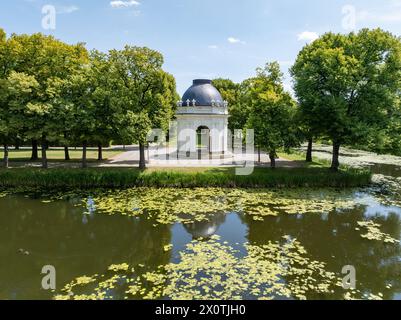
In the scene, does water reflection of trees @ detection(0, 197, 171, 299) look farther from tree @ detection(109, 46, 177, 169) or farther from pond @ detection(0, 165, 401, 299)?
tree @ detection(109, 46, 177, 169)

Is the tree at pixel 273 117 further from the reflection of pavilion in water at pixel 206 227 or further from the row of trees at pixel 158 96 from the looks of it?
the reflection of pavilion in water at pixel 206 227

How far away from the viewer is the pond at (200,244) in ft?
35.7

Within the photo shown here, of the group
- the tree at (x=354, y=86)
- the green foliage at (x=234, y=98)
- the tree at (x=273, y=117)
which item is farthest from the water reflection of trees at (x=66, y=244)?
the green foliage at (x=234, y=98)

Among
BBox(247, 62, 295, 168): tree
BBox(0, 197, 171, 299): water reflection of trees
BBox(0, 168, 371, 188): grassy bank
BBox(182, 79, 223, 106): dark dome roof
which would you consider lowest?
BBox(0, 197, 171, 299): water reflection of trees

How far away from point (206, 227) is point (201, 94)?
93.7 feet

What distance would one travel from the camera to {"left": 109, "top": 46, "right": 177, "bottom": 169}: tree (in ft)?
94.8

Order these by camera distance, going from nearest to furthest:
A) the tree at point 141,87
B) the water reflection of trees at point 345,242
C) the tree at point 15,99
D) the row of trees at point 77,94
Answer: the water reflection of trees at point 345,242
the tree at point 15,99
the row of trees at point 77,94
the tree at point 141,87

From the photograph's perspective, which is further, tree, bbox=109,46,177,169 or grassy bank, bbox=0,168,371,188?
tree, bbox=109,46,177,169

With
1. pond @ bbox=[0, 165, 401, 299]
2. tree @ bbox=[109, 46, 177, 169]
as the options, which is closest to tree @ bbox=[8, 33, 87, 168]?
tree @ bbox=[109, 46, 177, 169]

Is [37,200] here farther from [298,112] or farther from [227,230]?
[298,112]

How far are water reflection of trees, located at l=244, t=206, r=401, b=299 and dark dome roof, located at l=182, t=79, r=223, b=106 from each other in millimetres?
26485

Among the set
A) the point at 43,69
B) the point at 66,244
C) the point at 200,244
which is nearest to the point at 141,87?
the point at 43,69

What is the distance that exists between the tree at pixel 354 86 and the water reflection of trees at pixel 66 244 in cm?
1808
